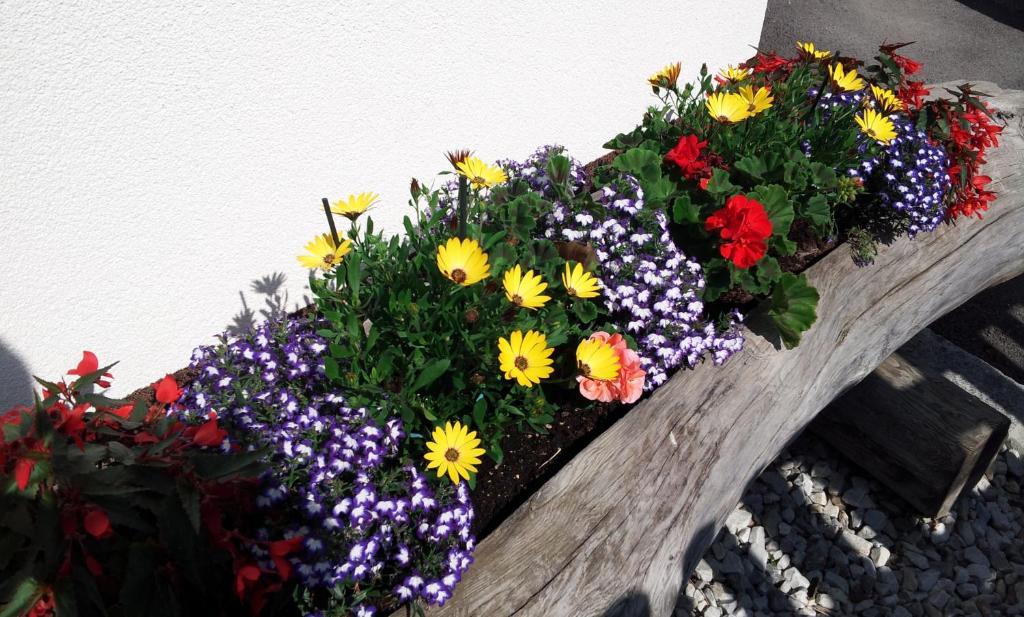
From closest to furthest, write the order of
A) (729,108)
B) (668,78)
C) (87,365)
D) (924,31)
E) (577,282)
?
(87,365), (577,282), (729,108), (668,78), (924,31)

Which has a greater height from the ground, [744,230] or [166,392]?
[166,392]

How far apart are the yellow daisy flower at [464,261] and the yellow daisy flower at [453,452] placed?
1.12 ft

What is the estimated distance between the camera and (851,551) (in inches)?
101

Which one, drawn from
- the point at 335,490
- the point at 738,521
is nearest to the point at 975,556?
the point at 738,521

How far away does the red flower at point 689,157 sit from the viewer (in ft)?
7.45

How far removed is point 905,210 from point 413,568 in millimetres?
2101

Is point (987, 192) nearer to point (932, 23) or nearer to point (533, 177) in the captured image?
point (533, 177)

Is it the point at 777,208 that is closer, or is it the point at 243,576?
the point at 243,576

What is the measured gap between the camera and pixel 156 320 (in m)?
2.18

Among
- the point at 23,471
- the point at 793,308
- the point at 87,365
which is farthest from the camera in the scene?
the point at 793,308

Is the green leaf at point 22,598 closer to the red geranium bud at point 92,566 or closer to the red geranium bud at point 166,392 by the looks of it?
the red geranium bud at point 92,566

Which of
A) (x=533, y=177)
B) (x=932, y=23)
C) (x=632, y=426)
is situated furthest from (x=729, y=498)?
(x=932, y=23)

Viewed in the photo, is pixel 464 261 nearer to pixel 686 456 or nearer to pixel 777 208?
pixel 686 456

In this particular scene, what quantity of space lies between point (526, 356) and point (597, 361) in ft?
0.78
